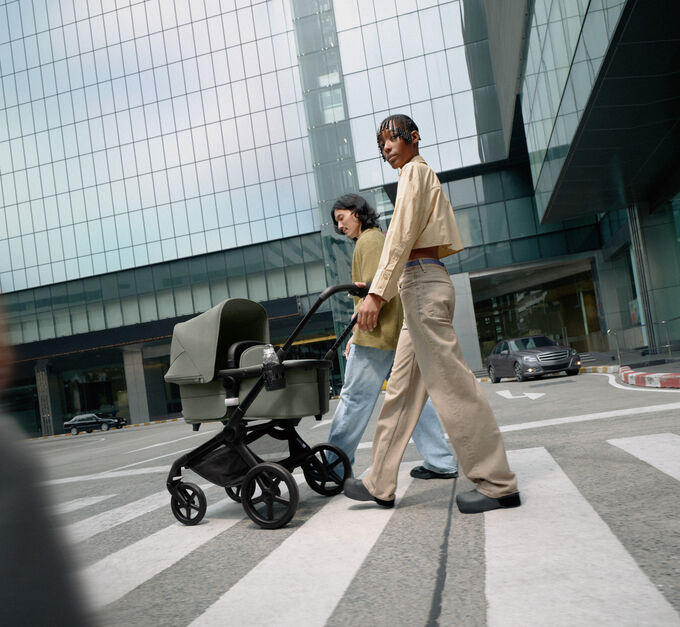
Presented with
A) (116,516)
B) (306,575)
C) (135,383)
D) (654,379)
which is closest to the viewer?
(306,575)

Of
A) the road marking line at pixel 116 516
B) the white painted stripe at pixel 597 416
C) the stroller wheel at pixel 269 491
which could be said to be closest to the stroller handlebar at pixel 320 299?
the stroller wheel at pixel 269 491

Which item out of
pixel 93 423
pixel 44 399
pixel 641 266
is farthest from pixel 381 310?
pixel 44 399

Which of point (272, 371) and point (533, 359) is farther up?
point (272, 371)

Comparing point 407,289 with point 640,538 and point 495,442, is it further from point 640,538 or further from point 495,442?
point 640,538

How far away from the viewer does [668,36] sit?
10.7m

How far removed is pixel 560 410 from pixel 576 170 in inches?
447

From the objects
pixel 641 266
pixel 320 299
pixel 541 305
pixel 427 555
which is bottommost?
pixel 427 555

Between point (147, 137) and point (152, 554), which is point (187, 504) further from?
point (147, 137)

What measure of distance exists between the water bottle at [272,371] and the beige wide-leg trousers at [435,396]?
2.14 feet

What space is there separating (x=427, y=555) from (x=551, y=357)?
15.8m

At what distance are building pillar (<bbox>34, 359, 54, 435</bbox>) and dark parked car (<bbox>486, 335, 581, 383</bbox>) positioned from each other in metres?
34.7

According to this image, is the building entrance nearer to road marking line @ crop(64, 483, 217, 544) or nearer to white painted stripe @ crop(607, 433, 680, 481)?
white painted stripe @ crop(607, 433, 680, 481)

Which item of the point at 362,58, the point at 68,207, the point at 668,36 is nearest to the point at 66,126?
the point at 68,207

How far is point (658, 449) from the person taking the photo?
4.48m
